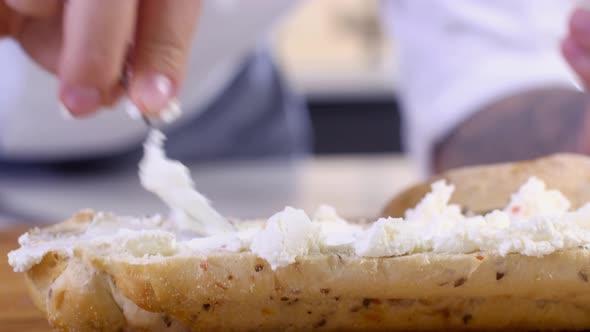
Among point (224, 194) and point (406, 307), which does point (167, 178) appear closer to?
point (406, 307)

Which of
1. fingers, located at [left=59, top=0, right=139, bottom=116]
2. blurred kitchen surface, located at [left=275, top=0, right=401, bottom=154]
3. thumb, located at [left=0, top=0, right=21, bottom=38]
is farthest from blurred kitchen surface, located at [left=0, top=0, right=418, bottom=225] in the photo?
fingers, located at [left=59, top=0, right=139, bottom=116]

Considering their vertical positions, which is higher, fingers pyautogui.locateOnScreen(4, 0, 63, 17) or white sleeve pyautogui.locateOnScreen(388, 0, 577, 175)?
white sleeve pyautogui.locateOnScreen(388, 0, 577, 175)

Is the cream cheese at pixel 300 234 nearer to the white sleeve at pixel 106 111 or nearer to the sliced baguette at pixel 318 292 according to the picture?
the sliced baguette at pixel 318 292

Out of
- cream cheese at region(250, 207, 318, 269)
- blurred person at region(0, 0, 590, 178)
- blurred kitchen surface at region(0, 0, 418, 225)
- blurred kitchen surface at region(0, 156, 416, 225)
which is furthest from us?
blurred kitchen surface at region(0, 0, 418, 225)

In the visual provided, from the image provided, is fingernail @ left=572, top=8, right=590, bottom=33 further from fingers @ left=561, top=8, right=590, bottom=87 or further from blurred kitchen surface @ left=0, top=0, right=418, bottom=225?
blurred kitchen surface @ left=0, top=0, right=418, bottom=225

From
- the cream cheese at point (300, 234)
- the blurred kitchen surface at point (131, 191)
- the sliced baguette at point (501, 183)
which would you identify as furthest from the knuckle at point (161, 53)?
the blurred kitchen surface at point (131, 191)

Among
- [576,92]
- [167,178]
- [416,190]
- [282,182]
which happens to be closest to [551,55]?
[576,92]
